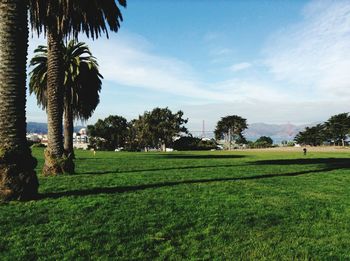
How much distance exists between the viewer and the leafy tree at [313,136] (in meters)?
117

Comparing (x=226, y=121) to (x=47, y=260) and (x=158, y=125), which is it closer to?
(x=158, y=125)

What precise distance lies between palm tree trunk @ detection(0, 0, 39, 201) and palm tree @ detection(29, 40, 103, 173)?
827 inches

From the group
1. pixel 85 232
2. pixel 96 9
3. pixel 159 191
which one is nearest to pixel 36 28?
pixel 96 9

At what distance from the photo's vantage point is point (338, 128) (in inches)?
4107

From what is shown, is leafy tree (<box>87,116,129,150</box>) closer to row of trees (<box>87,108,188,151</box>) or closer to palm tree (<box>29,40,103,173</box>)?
row of trees (<box>87,108,188,151</box>)

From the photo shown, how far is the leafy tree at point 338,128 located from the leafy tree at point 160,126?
144 feet

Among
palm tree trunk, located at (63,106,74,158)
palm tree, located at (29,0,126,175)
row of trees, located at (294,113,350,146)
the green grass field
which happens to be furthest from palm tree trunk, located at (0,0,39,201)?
row of trees, located at (294,113,350,146)

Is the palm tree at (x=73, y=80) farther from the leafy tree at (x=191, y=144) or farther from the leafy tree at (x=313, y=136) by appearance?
the leafy tree at (x=313, y=136)

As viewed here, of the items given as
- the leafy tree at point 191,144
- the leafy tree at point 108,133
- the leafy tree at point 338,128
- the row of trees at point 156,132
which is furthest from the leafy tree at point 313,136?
the leafy tree at point 108,133

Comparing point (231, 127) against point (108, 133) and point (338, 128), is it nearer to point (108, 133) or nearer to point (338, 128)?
point (338, 128)

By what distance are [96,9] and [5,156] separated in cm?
1108

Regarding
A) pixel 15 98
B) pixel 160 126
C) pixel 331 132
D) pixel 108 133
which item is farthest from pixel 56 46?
pixel 331 132

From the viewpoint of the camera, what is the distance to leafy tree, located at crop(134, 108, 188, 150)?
99375 millimetres

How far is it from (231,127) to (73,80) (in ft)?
312
